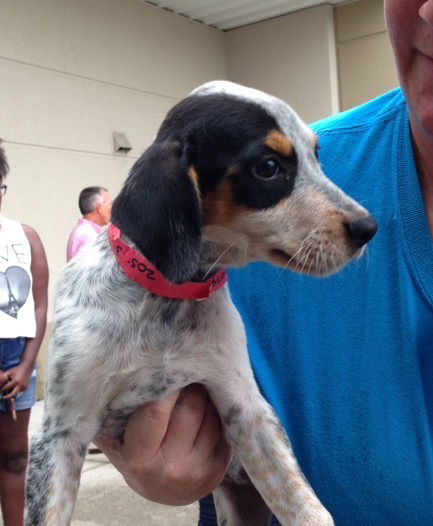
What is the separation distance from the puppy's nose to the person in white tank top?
3215 millimetres

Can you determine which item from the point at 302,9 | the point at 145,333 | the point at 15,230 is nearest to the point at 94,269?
the point at 145,333

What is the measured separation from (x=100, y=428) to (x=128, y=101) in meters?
9.17

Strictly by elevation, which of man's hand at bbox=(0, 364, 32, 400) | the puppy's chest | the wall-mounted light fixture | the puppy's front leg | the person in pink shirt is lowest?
man's hand at bbox=(0, 364, 32, 400)

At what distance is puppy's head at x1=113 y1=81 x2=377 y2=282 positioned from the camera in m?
1.70

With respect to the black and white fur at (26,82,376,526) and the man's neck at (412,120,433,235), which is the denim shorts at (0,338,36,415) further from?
the man's neck at (412,120,433,235)

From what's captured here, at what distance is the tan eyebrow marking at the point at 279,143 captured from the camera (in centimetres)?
180

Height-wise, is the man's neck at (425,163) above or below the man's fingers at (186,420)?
above

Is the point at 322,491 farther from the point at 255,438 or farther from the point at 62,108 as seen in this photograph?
the point at 62,108

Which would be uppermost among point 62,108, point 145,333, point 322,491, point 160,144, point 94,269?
point 62,108

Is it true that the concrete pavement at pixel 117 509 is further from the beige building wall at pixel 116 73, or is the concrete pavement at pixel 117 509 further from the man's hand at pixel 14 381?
the beige building wall at pixel 116 73

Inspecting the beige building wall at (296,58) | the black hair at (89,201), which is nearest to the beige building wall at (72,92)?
the beige building wall at (296,58)

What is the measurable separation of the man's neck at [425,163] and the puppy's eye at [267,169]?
299mm

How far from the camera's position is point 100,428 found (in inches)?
75.4

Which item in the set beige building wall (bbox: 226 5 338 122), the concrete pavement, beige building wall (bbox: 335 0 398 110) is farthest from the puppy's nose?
beige building wall (bbox: 226 5 338 122)
